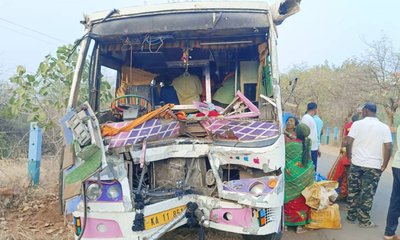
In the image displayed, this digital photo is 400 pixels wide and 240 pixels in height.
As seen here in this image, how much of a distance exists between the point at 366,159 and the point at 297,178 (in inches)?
43.0

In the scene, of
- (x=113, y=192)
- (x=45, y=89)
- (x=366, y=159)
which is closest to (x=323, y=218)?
(x=366, y=159)

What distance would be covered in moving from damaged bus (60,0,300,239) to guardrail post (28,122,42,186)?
202cm

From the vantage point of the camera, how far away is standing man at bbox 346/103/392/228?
15.5 ft

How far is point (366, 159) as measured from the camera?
4762mm

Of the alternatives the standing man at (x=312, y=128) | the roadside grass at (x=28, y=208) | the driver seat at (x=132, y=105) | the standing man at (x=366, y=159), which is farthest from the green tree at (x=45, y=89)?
the standing man at (x=366, y=159)

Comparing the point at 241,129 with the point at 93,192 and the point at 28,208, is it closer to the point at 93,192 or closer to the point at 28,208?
the point at 93,192

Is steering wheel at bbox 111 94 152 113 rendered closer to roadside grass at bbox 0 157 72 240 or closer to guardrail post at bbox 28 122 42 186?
roadside grass at bbox 0 157 72 240

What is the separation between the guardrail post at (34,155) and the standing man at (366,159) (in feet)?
15.4

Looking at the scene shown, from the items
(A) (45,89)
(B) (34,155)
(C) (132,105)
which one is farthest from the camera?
(A) (45,89)

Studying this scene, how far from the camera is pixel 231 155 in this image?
3109 millimetres

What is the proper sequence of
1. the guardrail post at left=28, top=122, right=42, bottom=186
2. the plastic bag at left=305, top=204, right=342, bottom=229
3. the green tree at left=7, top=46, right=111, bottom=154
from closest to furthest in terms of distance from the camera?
the plastic bag at left=305, top=204, right=342, bottom=229
the guardrail post at left=28, top=122, right=42, bottom=186
the green tree at left=7, top=46, right=111, bottom=154

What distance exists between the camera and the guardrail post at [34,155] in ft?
18.2

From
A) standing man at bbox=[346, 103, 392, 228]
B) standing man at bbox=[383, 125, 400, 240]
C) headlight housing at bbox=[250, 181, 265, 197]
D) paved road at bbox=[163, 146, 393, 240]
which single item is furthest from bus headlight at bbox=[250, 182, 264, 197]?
standing man at bbox=[346, 103, 392, 228]

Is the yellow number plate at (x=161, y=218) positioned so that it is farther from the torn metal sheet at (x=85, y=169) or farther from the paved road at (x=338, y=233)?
the paved road at (x=338, y=233)
